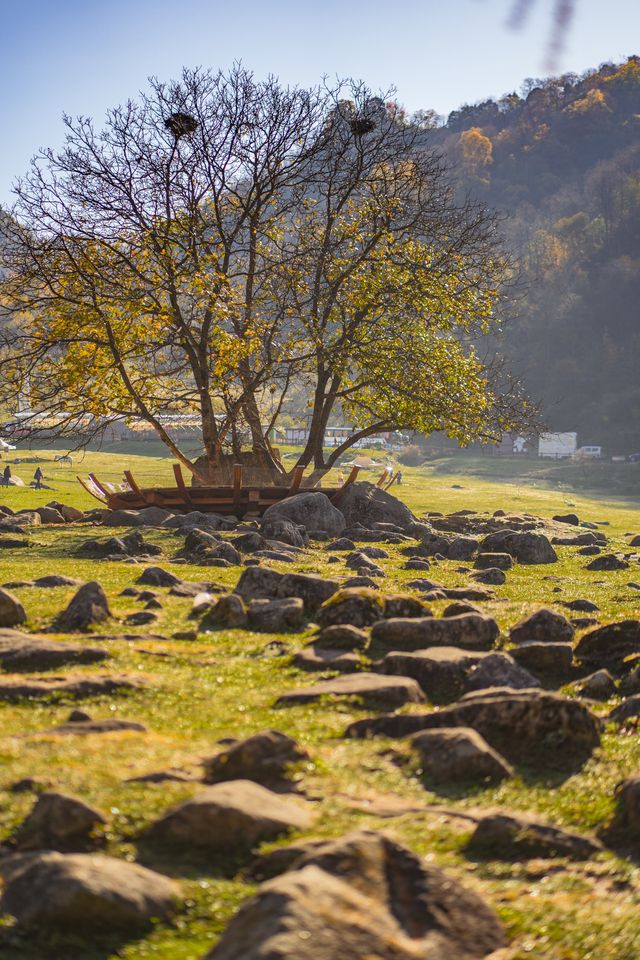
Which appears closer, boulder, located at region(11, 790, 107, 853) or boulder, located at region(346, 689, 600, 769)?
boulder, located at region(11, 790, 107, 853)

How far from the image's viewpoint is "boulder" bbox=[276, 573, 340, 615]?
10.9 meters

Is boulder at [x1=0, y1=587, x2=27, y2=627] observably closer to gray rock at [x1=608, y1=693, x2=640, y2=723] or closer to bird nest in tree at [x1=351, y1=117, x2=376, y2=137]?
gray rock at [x1=608, y1=693, x2=640, y2=723]

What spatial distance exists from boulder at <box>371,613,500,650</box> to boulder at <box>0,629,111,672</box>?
2.44m

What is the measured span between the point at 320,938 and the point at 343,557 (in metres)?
14.6

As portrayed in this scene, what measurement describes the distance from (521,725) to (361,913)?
285 cm

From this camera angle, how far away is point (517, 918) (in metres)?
4.33

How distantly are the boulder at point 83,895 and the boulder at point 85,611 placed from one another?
533 centimetres

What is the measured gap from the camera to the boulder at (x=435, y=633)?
29.4 ft

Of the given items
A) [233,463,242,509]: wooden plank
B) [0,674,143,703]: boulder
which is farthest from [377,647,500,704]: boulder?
[233,463,242,509]: wooden plank

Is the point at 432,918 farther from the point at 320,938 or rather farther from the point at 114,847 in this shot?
the point at 114,847

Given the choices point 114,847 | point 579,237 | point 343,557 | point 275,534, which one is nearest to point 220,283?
point 275,534

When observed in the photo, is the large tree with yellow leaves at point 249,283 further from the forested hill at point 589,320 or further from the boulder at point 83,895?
the forested hill at point 589,320

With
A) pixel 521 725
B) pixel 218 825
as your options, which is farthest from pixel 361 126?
pixel 218 825

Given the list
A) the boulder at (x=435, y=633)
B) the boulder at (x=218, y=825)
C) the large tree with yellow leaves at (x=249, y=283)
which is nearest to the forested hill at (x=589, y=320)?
the large tree with yellow leaves at (x=249, y=283)
